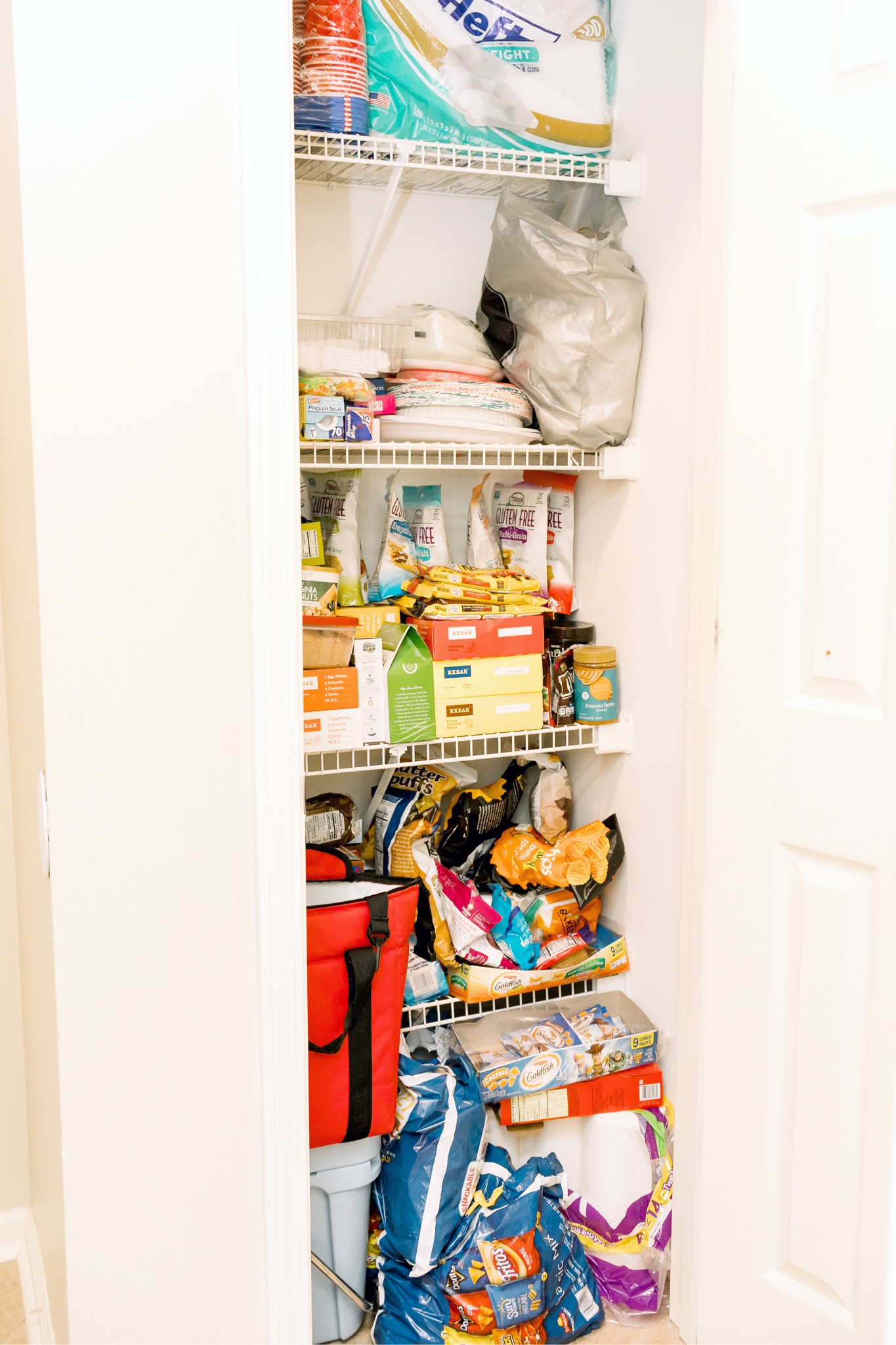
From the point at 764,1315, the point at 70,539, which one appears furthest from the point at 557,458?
the point at 764,1315

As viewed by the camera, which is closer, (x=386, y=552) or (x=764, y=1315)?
(x=764, y=1315)

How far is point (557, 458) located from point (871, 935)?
106cm

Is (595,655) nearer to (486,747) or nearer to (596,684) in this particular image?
(596,684)

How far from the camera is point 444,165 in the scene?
1.78 m

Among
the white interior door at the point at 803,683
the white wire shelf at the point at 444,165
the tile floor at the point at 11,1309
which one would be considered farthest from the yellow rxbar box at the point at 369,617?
the tile floor at the point at 11,1309

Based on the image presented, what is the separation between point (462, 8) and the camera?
1798 mm

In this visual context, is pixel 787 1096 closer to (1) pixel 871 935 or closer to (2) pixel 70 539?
(1) pixel 871 935

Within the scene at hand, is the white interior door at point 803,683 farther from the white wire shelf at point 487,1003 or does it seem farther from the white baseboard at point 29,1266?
the white baseboard at point 29,1266

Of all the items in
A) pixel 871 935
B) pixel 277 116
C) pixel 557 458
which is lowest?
pixel 871 935

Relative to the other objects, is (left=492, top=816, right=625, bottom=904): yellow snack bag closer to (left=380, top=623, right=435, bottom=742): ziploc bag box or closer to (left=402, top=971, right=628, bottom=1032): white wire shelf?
(left=402, top=971, right=628, bottom=1032): white wire shelf

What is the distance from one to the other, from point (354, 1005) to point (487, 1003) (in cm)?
47

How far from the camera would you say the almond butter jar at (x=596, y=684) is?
1.97 metres

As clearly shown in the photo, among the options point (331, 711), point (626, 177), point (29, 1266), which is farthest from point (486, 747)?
point (29, 1266)

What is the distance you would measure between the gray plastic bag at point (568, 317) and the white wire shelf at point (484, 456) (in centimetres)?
4
